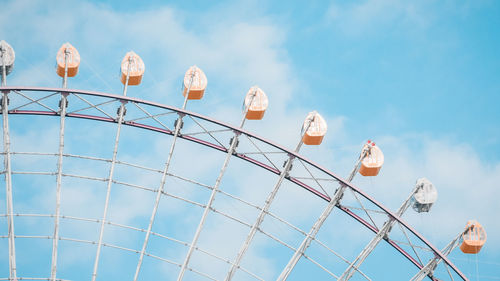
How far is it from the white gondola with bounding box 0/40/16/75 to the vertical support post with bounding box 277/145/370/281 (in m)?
19.3

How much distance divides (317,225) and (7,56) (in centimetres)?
2002

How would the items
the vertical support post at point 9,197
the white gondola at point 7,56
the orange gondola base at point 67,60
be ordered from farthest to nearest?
the orange gondola base at point 67,60
the white gondola at point 7,56
the vertical support post at point 9,197

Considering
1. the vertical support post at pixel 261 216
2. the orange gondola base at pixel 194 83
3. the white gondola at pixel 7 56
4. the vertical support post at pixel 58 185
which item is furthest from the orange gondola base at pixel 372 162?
the white gondola at pixel 7 56

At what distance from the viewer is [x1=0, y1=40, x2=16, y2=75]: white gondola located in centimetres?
4610

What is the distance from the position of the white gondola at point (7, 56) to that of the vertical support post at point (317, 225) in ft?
63.3

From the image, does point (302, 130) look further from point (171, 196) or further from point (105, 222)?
point (105, 222)

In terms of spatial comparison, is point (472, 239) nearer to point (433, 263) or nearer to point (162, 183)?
point (433, 263)

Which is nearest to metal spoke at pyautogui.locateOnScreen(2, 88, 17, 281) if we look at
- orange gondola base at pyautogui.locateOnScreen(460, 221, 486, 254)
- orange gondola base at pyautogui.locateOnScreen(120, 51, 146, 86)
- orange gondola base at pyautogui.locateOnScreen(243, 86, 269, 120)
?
orange gondola base at pyautogui.locateOnScreen(120, 51, 146, 86)

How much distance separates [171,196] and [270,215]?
575 cm

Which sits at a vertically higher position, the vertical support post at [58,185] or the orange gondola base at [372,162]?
the orange gondola base at [372,162]

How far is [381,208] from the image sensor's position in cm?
4431

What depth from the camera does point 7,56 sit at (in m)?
46.4

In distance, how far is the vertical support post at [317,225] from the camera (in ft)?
145

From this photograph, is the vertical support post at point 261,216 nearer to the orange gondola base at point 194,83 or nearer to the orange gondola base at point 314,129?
the orange gondola base at point 314,129
